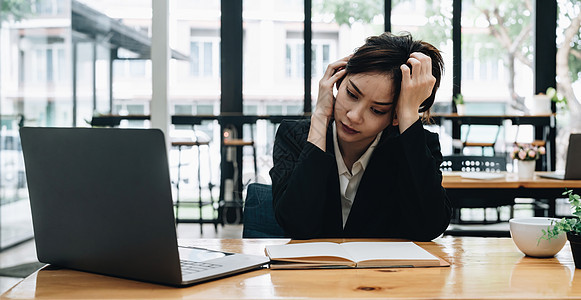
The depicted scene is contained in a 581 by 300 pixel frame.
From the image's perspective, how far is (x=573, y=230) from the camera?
1155 millimetres

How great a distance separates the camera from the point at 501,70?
6672 mm

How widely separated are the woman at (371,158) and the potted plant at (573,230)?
0.35 metres

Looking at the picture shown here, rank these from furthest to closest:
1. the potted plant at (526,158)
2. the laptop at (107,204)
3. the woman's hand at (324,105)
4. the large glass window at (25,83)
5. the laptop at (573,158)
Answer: the large glass window at (25,83), the potted plant at (526,158), the laptop at (573,158), the woman's hand at (324,105), the laptop at (107,204)

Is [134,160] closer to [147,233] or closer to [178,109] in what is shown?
[147,233]

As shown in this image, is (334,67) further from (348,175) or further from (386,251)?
(386,251)

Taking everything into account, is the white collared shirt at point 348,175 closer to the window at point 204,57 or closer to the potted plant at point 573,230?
the potted plant at point 573,230

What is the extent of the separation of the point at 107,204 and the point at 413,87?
91 centimetres

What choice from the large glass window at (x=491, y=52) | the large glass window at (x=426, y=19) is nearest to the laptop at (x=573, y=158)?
the large glass window at (x=426, y=19)

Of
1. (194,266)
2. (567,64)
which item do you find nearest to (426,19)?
(567,64)

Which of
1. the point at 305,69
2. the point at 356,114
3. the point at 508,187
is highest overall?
the point at 305,69

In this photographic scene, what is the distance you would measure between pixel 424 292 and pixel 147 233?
0.44m

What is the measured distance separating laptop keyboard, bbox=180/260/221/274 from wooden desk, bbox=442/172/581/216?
2.11 m

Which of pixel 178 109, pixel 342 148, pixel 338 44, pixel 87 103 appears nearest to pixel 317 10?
pixel 338 44

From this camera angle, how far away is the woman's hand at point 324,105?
1627mm
